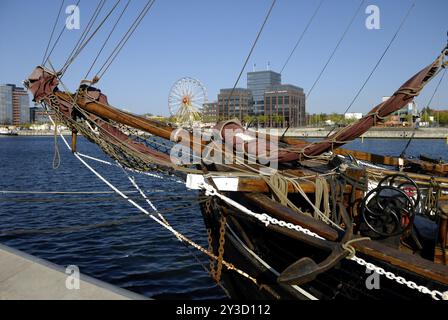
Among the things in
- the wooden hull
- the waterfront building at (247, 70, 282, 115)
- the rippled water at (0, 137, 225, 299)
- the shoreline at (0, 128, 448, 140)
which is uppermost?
the waterfront building at (247, 70, 282, 115)

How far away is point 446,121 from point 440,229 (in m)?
140

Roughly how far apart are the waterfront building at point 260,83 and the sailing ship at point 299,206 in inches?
3504

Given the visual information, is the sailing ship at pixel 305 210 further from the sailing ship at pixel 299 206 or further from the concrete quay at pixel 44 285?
the concrete quay at pixel 44 285

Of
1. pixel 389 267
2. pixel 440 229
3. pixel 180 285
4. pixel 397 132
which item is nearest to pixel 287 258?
pixel 389 267

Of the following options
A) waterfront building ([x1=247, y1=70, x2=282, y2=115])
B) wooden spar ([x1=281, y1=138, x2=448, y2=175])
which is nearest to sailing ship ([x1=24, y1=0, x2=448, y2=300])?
wooden spar ([x1=281, y1=138, x2=448, y2=175])

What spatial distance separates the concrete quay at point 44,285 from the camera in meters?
3.06

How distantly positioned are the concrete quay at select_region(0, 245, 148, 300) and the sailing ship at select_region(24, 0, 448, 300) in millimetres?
1634

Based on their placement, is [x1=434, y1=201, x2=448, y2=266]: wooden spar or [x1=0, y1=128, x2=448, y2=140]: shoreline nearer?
[x1=434, y1=201, x2=448, y2=266]: wooden spar

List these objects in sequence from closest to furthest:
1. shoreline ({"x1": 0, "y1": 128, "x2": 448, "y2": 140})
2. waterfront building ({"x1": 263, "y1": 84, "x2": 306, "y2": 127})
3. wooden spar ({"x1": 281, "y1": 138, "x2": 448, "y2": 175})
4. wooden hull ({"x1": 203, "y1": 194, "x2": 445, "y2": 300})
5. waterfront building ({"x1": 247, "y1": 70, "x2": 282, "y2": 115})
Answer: wooden hull ({"x1": 203, "y1": 194, "x2": 445, "y2": 300}) < wooden spar ({"x1": 281, "y1": 138, "x2": 448, "y2": 175}) < waterfront building ({"x1": 263, "y1": 84, "x2": 306, "y2": 127}) < shoreline ({"x1": 0, "y1": 128, "x2": 448, "y2": 140}) < waterfront building ({"x1": 247, "y1": 70, "x2": 282, "y2": 115})

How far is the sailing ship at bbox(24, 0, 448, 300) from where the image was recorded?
3904mm

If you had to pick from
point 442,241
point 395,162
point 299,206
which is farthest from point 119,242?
point 442,241

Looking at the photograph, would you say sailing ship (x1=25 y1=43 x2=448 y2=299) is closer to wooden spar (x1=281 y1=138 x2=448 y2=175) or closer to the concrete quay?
the concrete quay

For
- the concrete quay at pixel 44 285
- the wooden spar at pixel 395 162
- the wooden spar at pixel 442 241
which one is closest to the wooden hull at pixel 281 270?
the wooden spar at pixel 442 241
